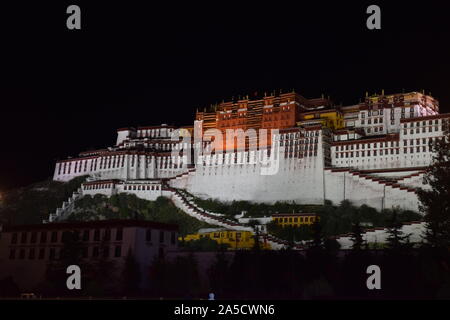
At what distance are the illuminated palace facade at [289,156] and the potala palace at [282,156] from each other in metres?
0.14

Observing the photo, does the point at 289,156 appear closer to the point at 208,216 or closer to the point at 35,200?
the point at 208,216

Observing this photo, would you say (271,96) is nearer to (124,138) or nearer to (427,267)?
(124,138)

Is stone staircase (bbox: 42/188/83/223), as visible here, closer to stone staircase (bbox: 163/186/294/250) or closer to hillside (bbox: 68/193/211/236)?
hillside (bbox: 68/193/211/236)

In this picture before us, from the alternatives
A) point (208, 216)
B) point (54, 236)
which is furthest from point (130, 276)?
point (208, 216)

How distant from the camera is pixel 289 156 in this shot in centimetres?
8712

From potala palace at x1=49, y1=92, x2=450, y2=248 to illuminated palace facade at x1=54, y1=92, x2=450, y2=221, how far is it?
0.45 ft

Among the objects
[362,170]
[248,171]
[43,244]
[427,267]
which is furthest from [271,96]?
[427,267]

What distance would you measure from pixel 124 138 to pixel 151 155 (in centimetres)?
1656

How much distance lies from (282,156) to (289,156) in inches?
47.4

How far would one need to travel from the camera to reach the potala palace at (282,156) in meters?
78.8

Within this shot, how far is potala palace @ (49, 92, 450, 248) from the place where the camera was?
78.8 m

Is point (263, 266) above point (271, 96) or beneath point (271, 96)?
beneath

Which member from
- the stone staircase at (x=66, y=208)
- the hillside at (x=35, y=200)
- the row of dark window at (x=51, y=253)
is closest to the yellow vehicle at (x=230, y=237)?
the row of dark window at (x=51, y=253)
